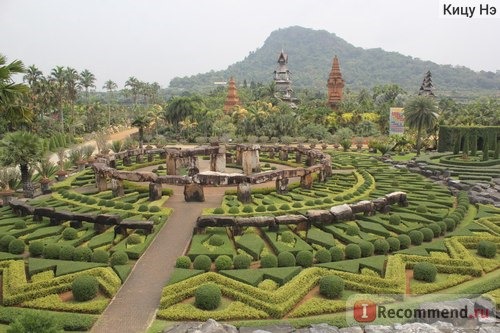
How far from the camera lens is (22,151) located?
36844 millimetres

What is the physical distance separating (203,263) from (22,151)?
79.9ft

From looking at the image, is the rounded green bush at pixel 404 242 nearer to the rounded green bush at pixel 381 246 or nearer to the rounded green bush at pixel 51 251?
the rounded green bush at pixel 381 246

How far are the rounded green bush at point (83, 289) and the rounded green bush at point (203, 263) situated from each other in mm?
4793

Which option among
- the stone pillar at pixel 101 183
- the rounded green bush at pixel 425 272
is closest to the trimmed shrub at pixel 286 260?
the rounded green bush at pixel 425 272

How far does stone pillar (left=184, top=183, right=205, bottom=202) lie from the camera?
33062 mm

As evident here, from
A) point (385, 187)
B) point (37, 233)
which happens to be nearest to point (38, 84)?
point (37, 233)

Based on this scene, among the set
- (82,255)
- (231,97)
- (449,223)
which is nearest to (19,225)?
(82,255)

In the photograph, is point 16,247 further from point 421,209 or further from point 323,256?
point 421,209

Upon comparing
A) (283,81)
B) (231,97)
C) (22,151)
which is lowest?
(22,151)

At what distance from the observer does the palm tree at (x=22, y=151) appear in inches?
1441

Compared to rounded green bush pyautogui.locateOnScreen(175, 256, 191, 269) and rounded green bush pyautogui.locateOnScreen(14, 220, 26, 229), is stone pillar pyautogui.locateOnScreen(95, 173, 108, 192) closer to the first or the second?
rounded green bush pyautogui.locateOnScreen(14, 220, 26, 229)

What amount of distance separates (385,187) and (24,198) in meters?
32.0

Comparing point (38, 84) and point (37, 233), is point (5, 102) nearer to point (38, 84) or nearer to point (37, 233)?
point (37, 233)

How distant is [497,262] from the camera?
22.3 meters
